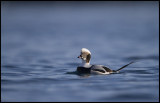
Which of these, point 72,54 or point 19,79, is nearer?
point 19,79

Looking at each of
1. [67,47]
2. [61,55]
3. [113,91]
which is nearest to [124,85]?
[113,91]

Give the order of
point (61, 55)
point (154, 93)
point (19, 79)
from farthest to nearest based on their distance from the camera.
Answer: point (61, 55) < point (19, 79) < point (154, 93)

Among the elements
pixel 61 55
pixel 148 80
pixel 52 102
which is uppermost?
pixel 61 55

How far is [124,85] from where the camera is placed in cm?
1445

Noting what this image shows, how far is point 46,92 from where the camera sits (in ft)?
44.1

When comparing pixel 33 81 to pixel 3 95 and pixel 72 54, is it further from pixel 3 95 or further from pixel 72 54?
pixel 72 54

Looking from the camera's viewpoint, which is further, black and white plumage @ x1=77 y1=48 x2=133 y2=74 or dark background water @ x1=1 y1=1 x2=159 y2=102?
black and white plumage @ x1=77 y1=48 x2=133 y2=74

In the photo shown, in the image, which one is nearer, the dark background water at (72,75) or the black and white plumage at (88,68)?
the dark background water at (72,75)

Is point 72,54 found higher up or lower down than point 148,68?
higher up

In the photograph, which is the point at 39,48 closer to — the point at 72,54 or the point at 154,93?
the point at 72,54

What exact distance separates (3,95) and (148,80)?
425cm

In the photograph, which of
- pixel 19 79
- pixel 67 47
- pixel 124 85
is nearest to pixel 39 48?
pixel 67 47

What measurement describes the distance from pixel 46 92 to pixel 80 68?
2.67 meters

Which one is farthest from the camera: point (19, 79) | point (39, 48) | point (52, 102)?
point (39, 48)
